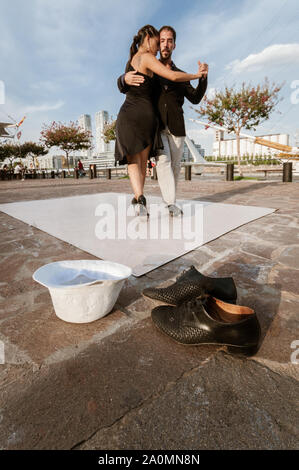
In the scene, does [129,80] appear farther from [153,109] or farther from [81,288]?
[81,288]

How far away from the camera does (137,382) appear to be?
75 cm

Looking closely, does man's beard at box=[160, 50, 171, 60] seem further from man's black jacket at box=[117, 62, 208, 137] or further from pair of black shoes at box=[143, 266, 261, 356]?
pair of black shoes at box=[143, 266, 261, 356]

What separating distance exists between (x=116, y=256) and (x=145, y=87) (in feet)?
6.05

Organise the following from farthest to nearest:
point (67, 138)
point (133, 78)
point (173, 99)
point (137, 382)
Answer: point (67, 138)
point (173, 99)
point (133, 78)
point (137, 382)

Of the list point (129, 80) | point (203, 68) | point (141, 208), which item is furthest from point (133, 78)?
point (141, 208)

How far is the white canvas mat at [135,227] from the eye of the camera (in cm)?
183

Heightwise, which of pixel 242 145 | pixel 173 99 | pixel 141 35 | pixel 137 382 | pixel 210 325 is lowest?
pixel 137 382

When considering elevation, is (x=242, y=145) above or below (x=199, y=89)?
above

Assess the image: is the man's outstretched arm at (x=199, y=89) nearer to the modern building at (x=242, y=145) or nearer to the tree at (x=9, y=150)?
the tree at (x=9, y=150)

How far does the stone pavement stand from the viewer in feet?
1.97

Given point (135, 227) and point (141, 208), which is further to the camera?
point (141, 208)

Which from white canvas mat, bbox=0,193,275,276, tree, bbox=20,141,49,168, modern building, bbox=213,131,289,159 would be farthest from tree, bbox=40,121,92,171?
modern building, bbox=213,131,289,159

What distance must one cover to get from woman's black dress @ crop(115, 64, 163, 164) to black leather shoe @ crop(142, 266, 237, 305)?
189cm

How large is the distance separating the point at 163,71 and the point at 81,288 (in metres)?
2.17
